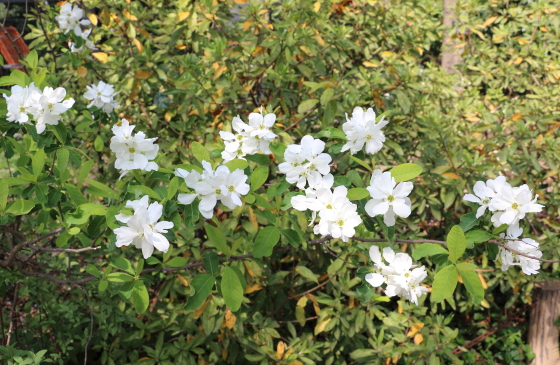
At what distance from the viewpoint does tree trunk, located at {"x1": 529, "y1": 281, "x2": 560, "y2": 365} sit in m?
3.04

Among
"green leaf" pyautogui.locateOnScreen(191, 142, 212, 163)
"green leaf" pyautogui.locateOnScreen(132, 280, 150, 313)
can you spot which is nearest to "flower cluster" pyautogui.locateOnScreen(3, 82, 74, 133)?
"green leaf" pyautogui.locateOnScreen(191, 142, 212, 163)

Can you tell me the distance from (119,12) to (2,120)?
137 cm

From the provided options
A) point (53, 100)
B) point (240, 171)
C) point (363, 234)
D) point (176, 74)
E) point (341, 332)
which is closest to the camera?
point (240, 171)

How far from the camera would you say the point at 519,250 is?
1303mm

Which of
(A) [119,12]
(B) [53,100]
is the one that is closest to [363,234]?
(B) [53,100]

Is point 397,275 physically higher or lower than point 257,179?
lower

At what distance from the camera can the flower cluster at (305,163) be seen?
4.24ft

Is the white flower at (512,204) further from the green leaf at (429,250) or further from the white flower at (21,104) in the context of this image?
the white flower at (21,104)

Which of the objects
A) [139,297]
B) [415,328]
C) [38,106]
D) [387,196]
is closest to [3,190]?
[38,106]

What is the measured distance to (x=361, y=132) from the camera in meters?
1.40

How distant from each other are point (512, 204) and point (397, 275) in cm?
36

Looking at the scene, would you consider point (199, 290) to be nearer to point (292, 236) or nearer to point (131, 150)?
point (292, 236)

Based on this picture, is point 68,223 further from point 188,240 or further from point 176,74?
point 176,74

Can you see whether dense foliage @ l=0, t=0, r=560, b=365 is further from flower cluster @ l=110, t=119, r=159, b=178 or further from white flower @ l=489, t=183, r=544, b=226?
white flower @ l=489, t=183, r=544, b=226
